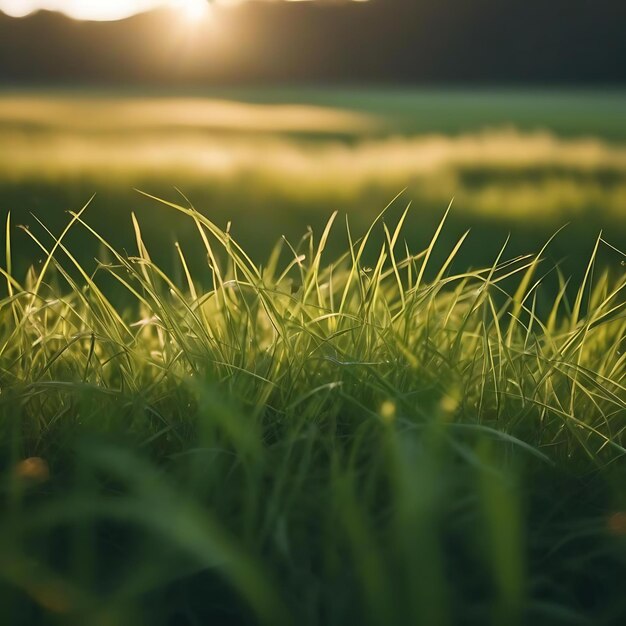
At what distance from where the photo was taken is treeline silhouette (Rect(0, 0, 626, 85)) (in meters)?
3.25

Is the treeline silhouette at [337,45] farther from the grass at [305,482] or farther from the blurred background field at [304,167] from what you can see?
the grass at [305,482]

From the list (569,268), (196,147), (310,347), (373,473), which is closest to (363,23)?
(196,147)

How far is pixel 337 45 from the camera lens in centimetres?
403

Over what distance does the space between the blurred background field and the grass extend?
818mm

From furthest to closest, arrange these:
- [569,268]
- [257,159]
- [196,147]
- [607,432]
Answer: [196,147], [257,159], [569,268], [607,432]

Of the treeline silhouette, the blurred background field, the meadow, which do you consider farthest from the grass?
the treeline silhouette

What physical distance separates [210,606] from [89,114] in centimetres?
348

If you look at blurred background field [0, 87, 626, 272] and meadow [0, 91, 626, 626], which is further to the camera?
blurred background field [0, 87, 626, 272]

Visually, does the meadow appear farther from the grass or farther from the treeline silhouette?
the treeline silhouette

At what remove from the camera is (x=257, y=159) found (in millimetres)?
2979

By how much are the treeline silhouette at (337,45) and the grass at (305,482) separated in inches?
80.2

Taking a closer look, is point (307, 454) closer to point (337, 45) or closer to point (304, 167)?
point (304, 167)

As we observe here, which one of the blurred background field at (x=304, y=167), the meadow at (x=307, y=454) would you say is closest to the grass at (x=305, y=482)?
the meadow at (x=307, y=454)

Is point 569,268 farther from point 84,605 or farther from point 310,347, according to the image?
point 84,605
